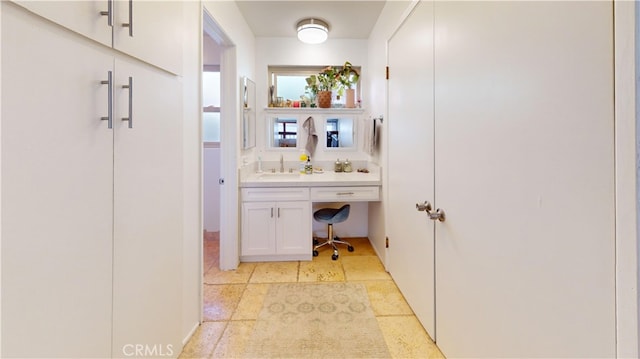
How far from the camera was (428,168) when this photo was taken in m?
1.63

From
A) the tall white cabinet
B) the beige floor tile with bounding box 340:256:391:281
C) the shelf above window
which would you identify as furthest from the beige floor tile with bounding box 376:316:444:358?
the shelf above window

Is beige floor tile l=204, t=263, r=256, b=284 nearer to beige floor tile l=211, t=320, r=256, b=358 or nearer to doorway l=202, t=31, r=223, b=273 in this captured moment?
beige floor tile l=211, t=320, r=256, b=358

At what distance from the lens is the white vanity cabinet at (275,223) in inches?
108

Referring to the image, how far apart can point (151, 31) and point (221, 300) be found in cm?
183

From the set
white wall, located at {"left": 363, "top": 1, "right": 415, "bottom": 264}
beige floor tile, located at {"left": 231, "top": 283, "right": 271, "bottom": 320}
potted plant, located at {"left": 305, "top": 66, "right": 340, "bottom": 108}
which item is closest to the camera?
beige floor tile, located at {"left": 231, "top": 283, "right": 271, "bottom": 320}

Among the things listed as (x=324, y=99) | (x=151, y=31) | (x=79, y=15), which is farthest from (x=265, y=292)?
(x=324, y=99)

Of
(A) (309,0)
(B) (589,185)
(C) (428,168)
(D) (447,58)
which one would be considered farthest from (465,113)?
(A) (309,0)

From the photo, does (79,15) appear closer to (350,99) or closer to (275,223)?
(275,223)

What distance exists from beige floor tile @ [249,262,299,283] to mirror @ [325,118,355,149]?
1.60 m

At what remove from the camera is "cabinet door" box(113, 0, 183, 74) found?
1.01 metres

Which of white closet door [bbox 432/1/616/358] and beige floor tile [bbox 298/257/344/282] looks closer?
white closet door [bbox 432/1/616/358]

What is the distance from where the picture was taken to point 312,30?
9.51 ft

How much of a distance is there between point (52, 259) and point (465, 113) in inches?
62.2

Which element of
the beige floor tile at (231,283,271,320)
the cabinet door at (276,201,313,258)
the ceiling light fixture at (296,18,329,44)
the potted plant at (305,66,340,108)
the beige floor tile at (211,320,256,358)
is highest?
the ceiling light fixture at (296,18,329,44)
